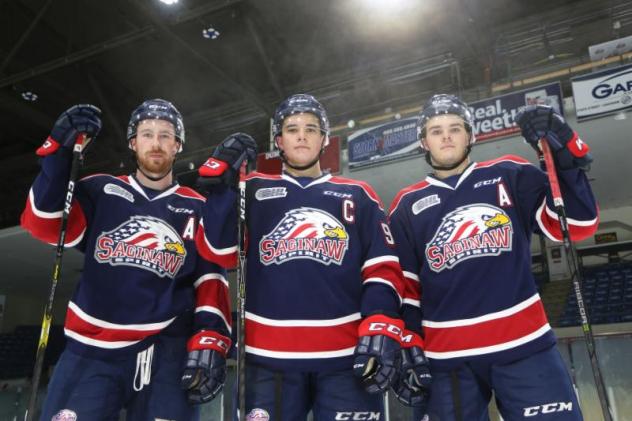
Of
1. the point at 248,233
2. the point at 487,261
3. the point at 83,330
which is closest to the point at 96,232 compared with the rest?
the point at 83,330

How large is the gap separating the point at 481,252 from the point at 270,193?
2.52 feet

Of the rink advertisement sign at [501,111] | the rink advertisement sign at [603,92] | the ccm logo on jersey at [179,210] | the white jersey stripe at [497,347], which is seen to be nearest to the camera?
the white jersey stripe at [497,347]

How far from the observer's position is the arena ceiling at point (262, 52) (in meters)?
7.74

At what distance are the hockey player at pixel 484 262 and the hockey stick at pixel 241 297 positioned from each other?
0.58 metres

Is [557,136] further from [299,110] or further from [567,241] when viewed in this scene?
[299,110]

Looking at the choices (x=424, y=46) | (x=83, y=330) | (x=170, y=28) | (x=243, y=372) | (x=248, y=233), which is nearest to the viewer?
(x=243, y=372)

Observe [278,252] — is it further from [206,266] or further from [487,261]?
[487,261]

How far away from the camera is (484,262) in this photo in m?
1.81

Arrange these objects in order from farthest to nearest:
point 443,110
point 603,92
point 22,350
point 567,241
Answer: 1. point 22,350
2. point 603,92
3. point 443,110
4. point 567,241

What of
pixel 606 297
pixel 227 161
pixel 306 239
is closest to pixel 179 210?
pixel 227 161

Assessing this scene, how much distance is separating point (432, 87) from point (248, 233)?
7.72 m

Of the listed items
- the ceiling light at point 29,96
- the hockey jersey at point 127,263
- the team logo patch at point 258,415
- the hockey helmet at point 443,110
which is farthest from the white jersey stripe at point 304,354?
the ceiling light at point 29,96

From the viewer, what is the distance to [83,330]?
1.77m

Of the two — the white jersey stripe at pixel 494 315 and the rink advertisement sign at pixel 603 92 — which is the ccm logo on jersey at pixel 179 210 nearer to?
the white jersey stripe at pixel 494 315
